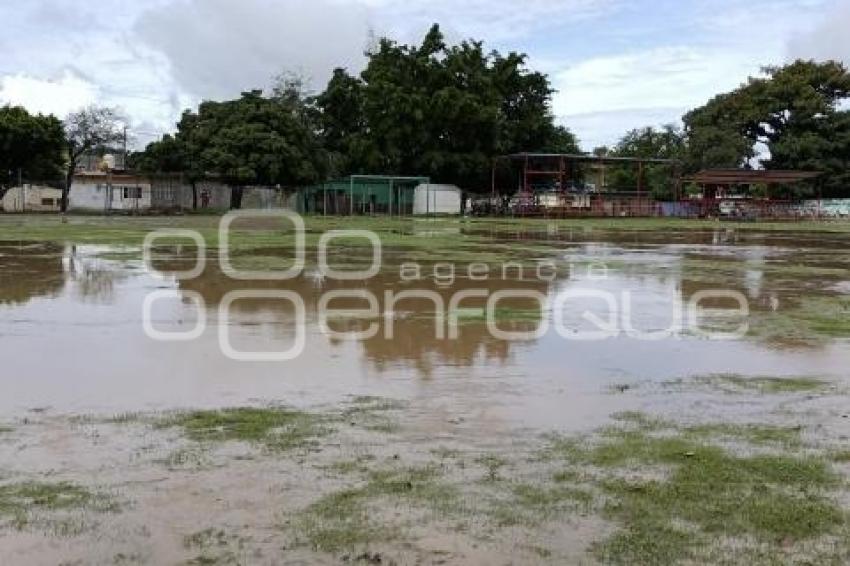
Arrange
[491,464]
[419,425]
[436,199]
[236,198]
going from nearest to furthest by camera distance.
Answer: [491,464] < [419,425] < [236,198] < [436,199]

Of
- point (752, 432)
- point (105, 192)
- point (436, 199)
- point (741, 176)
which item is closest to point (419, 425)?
point (752, 432)

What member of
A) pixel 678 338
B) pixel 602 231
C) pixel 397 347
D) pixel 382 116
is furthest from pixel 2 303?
pixel 382 116

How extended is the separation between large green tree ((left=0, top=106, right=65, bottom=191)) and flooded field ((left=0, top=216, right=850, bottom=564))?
3125 centimetres

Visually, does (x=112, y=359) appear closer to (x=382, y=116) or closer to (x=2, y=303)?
(x=2, y=303)

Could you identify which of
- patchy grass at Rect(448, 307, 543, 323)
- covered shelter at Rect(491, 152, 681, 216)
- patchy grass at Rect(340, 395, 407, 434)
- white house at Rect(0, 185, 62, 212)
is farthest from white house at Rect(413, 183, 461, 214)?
patchy grass at Rect(340, 395, 407, 434)

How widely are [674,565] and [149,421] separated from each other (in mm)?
3732

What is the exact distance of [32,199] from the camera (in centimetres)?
5194

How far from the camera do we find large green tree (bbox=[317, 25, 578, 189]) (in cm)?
5103

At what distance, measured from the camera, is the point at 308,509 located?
14.8 ft

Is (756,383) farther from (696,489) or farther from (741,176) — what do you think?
(741,176)

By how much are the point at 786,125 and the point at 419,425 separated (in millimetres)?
61325

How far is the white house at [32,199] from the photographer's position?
49.7m

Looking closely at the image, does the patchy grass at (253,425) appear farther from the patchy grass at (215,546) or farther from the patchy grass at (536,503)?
the patchy grass at (536,503)

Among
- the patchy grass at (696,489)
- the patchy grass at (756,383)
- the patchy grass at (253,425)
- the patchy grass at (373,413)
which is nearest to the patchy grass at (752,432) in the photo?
the patchy grass at (696,489)
